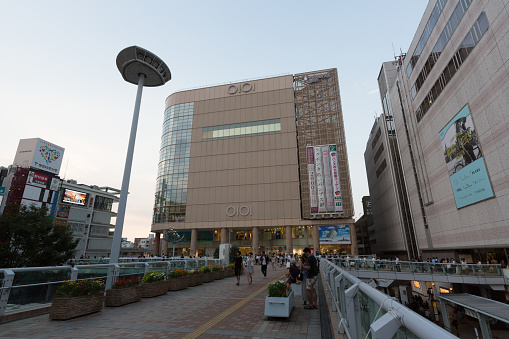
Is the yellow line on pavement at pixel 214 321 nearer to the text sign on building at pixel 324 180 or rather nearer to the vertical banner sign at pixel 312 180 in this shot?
the vertical banner sign at pixel 312 180

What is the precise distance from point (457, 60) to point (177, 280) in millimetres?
31628

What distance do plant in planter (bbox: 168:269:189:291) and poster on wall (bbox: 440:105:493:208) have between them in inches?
995

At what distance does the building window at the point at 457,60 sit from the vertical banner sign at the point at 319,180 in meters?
17.7

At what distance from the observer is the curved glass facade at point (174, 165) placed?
5475cm

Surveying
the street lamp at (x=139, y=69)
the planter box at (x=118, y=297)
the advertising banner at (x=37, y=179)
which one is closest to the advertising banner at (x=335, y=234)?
the street lamp at (x=139, y=69)

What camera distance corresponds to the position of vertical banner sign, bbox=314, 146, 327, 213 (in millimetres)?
46266

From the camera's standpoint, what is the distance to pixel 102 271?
10.5 metres

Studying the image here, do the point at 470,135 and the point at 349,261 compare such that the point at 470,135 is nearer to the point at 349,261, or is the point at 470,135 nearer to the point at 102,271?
the point at 349,261

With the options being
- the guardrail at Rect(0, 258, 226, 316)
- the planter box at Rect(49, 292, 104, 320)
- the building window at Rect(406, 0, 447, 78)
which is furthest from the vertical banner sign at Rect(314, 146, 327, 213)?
the planter box at Rect(49, 292, 104, 320)

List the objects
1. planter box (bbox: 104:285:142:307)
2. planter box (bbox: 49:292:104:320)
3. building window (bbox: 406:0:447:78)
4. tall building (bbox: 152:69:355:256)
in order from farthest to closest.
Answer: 1. tall building (bbox: 152:69:355:256)
2. building window (bbox: 406:0:447:78)
3. planter box (bbox: 104:285:142:307)
4. planter box (bbox: 49:292:104:320)

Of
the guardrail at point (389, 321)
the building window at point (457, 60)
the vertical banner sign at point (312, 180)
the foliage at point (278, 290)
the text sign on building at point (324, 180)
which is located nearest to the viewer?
the guardrail at point (389, 321)

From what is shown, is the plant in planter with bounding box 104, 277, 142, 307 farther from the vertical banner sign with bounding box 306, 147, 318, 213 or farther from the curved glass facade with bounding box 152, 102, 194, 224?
the curved glass facade with bounding box 152, 102, 194, 224

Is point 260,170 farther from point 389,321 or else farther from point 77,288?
point 389,321

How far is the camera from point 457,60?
1013 inches
